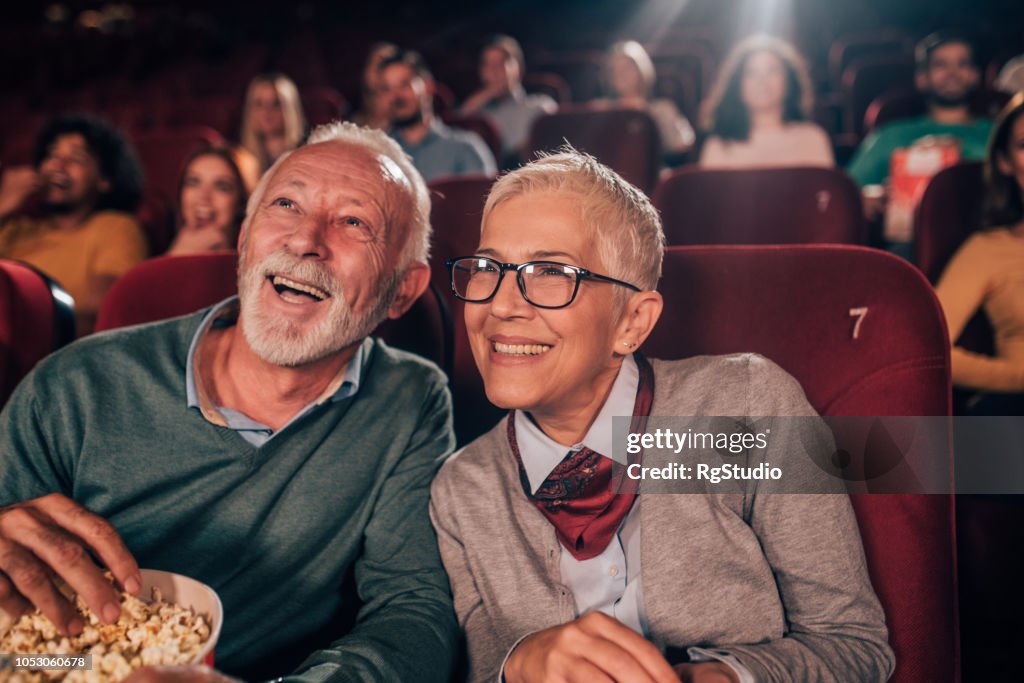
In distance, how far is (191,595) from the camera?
648 mm

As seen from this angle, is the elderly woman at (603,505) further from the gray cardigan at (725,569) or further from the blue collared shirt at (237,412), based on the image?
the blue collared shirt at (237,412)

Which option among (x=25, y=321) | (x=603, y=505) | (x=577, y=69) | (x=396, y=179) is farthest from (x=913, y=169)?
(x=577, y=69)

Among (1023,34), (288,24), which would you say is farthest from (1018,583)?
(288,24)

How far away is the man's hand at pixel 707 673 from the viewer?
681mm

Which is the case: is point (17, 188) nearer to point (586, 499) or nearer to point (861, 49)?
point (586, 499)

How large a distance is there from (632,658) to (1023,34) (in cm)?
436

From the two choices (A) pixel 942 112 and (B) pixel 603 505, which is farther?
(A) pixel 942 112

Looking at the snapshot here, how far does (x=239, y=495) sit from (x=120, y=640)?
28 cm

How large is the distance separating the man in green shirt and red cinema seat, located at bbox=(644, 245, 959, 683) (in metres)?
1.81

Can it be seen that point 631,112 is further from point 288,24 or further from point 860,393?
point 288,24

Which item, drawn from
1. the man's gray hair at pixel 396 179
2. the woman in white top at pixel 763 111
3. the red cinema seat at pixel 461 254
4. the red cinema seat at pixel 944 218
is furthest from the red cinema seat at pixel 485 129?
the man's gray hair at pixel 396 179

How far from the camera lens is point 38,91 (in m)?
5.48

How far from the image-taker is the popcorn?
58 cm

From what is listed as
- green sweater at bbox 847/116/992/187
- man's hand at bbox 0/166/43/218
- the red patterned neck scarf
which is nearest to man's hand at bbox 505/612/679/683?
the red patterned neck scarf
